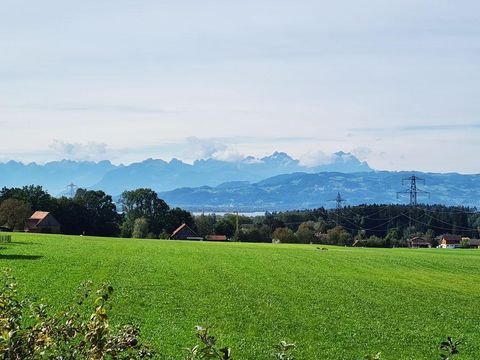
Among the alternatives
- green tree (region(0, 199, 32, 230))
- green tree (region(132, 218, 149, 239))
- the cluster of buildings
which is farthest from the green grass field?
the cluster of buildings

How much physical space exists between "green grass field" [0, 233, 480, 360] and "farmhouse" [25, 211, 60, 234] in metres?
68.3

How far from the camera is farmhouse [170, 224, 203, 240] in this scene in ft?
475

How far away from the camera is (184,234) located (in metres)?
147

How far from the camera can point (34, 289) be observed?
106ft

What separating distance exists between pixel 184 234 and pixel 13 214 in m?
38.5

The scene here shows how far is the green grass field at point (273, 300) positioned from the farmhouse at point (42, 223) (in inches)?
2689

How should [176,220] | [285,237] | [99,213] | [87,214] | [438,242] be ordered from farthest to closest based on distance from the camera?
1. [438,242]
2. [176,220]
3. [285,237]
4. [99,213]
5. [87,214]

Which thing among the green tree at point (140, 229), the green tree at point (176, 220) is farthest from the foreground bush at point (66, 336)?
Answer: the green tree at point (176, 220)

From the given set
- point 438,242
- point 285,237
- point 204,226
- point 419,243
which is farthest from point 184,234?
point 438,242

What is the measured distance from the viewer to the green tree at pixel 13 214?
126 m

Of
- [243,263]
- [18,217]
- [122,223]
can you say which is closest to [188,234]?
[122,223]

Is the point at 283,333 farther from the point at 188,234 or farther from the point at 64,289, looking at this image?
the point at 188,234

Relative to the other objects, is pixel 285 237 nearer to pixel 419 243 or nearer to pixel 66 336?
pixel 419 243

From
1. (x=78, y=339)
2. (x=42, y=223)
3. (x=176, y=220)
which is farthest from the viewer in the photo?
(x=176, y=220)
